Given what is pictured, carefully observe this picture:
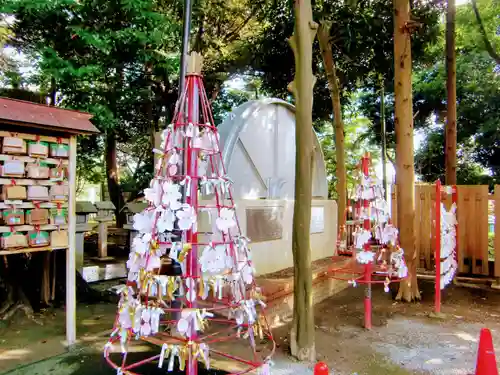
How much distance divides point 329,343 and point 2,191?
13.5ft

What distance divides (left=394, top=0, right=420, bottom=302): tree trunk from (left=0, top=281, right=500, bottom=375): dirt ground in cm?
60

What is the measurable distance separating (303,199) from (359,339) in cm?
207

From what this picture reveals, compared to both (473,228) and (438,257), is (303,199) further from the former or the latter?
(473,228)

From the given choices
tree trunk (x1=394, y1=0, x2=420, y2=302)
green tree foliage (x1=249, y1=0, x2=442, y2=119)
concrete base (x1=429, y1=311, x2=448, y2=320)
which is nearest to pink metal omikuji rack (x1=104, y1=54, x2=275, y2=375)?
concrete base (x1=429, y1=311, x2=448, y2=320)

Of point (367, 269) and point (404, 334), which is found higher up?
point (367, 269)

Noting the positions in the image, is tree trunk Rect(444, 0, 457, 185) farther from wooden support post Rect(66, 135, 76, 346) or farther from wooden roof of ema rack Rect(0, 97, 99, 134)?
wooden support post Rect(66, 135, 76, 346)

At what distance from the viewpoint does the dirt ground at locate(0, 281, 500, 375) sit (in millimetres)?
4191

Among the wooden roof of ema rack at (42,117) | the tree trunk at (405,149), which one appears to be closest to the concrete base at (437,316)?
the tree trunk at (405,149)

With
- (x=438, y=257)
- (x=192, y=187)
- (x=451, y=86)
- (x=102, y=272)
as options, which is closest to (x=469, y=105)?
(x=451, y=86)

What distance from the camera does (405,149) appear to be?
22.6 ft

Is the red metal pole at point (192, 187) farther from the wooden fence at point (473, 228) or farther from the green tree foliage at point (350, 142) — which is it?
the green tree foliage at point (350, 142)

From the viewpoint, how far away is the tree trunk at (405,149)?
268 inches

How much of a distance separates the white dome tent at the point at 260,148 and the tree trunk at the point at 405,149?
216cm

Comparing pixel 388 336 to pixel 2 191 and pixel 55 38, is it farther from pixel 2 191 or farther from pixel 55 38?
pixel 55 38
